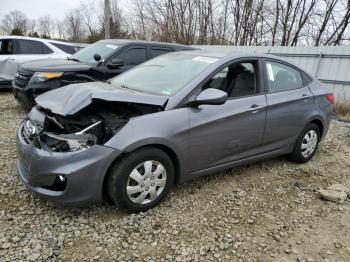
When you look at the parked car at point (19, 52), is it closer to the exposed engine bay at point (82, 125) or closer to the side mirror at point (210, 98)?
the exposed engine bay at point (82, 125)

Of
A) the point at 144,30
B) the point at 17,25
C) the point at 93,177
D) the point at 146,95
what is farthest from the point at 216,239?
the point at 17,25

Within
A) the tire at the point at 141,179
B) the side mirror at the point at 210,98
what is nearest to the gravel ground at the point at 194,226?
the tire at the point at 141,179

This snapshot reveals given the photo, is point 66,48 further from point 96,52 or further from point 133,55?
point 133,55

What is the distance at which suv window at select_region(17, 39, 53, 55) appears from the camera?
8.64m

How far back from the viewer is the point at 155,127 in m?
2.96

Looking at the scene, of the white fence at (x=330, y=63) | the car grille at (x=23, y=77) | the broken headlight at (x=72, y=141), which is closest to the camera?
the broken headlight at (x=72, y=141)

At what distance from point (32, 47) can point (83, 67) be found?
11.3 ft

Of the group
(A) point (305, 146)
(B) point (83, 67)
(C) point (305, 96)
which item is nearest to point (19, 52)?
(B) point (83, 67)

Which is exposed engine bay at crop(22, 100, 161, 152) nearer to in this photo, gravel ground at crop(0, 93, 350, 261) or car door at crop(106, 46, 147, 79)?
gravel ground at crop(0, 93, 350, 261)

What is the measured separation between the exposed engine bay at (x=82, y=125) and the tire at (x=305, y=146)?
7.65 ft

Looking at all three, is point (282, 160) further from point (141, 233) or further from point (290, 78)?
point (141, 233)

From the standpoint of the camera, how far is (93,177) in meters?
2.75

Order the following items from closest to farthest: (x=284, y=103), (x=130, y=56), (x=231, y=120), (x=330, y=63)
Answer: (x=231, y=120) → (x=284, y=103) → (x=130, y=56) → (x=330, y=63)

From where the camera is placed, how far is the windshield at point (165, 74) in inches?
134
